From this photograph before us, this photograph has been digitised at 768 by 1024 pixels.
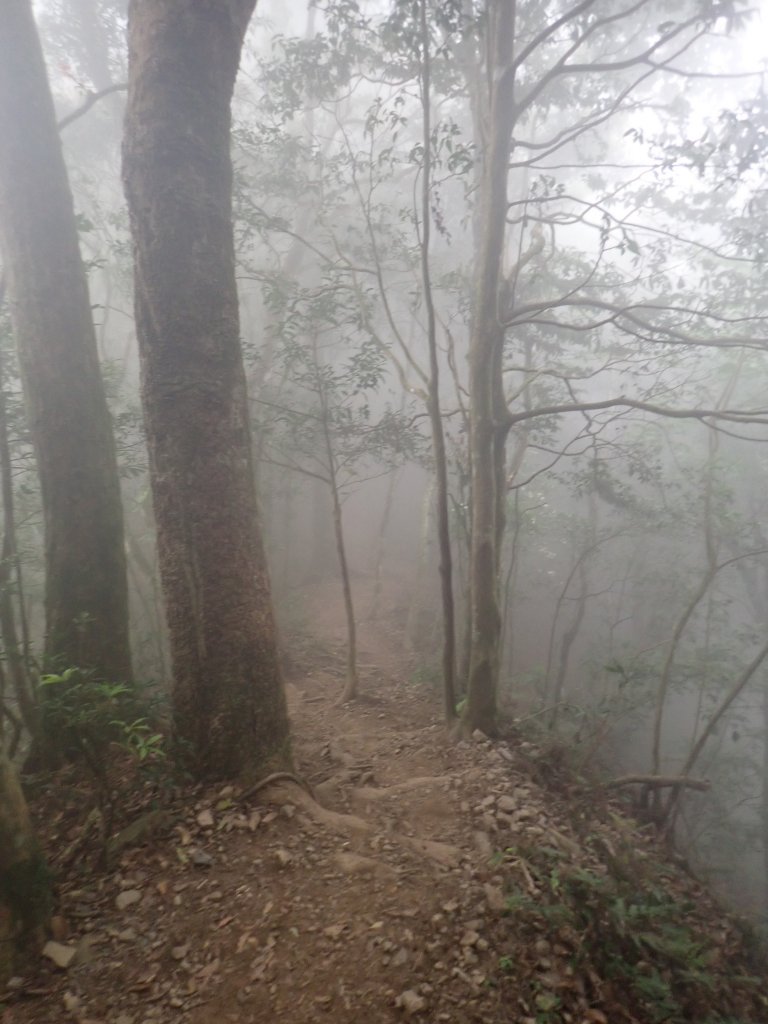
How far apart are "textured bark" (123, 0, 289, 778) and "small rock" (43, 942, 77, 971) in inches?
48.5

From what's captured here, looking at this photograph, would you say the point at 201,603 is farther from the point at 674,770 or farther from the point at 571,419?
the point at 571,419

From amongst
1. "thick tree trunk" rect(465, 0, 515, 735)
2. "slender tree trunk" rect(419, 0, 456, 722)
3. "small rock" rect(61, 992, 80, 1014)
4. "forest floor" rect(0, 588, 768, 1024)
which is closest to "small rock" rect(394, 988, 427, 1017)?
"forest floor" rect(0, 588, 768, 1024)

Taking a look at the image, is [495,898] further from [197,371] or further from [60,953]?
[197,371]

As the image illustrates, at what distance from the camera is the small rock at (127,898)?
3311mm

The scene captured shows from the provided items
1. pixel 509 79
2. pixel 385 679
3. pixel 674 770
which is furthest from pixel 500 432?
pixel 674 770

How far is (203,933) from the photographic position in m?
3.21

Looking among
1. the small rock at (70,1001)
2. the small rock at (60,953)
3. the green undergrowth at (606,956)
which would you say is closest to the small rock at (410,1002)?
the green undergrowth at (606,956)

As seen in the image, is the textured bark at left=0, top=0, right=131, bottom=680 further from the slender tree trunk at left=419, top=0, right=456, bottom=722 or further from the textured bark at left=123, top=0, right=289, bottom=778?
the slender tree trunk at left=419, top=0, right=456, bottom=722

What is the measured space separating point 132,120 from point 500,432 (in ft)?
14.2

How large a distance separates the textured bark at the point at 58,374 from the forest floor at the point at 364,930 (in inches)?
58.7

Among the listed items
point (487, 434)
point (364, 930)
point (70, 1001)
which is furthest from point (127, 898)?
point (487, 434)

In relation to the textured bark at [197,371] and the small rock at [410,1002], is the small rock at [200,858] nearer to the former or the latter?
the textured bark at [197,371]

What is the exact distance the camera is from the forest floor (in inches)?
115

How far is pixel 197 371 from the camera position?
4074 millimetres
